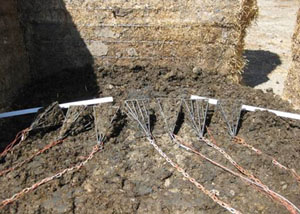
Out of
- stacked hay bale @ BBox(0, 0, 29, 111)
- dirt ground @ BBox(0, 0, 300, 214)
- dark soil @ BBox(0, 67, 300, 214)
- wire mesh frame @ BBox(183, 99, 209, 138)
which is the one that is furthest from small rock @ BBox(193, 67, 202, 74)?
stacked hay bale @ BBox(0, 0, 29, 111)

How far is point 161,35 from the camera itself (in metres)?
4.34

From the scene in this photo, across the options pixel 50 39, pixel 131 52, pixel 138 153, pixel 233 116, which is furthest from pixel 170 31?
pixel 138 153

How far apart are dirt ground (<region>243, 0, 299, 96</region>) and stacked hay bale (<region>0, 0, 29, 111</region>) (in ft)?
11.3

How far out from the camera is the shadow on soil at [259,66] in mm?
5366

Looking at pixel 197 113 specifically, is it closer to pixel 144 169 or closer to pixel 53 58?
pixel 144 169

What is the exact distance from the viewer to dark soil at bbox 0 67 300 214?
2.56 metres

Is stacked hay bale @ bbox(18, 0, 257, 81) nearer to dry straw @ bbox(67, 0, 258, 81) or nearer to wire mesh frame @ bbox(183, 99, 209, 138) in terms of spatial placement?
dry straw @ bbox(67, 0, 258, 81)

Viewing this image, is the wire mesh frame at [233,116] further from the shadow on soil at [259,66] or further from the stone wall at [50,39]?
the stone wall at [50,39]

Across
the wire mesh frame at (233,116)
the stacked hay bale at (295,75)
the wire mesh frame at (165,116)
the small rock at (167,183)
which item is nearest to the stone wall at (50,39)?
the wire mesh frame at (165,116)

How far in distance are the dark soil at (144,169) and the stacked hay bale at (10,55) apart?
549mm

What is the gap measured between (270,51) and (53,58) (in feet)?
15.5

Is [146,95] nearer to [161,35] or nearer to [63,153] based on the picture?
[161,35]

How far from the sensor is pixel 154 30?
431 centimetres

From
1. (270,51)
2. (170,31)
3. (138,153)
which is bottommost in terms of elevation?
(270,51)
